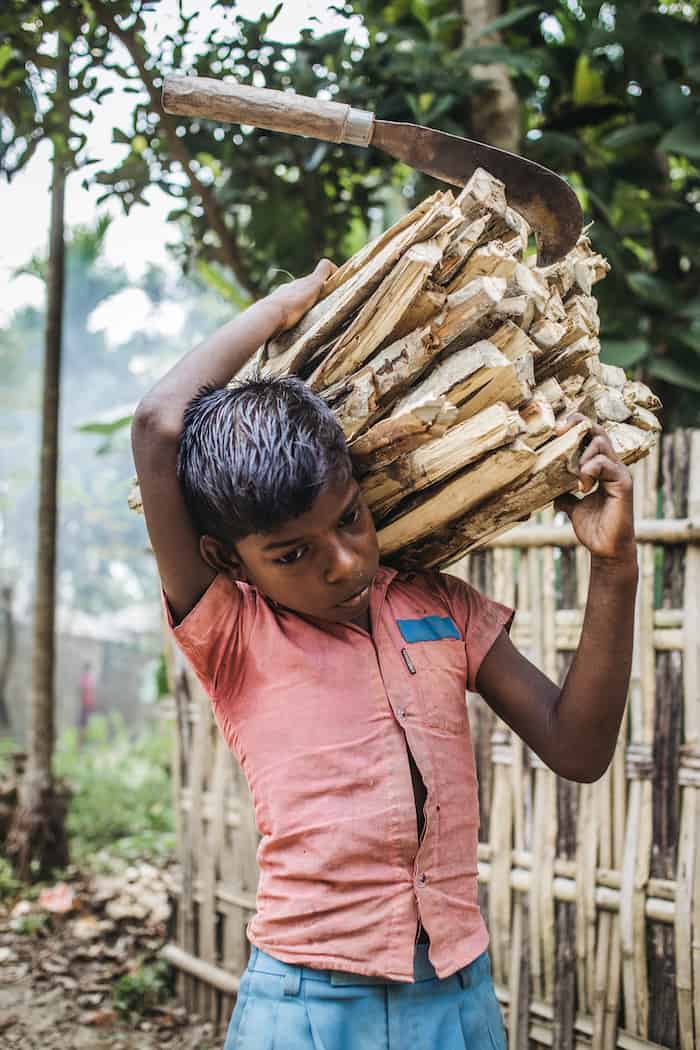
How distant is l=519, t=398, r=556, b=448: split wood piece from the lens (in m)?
1.38

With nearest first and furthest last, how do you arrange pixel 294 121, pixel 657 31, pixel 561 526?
1. pixel 294 121
2. pixel 561 526
3. pixel 657 31

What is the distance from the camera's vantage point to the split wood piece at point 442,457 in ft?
4.44

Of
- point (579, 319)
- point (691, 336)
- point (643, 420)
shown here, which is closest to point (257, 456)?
point (579, 319)

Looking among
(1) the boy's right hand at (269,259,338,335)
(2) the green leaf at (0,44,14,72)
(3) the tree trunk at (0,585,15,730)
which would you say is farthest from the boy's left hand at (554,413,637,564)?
(3) the tree trunk at (0,585,15,730)

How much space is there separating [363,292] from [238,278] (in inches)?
101

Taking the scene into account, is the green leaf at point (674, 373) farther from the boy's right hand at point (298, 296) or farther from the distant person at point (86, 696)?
the distant person at point (86, 696)

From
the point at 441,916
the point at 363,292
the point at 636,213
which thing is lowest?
the point at 441,916

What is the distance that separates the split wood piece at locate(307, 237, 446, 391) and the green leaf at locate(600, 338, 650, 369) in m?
1.74

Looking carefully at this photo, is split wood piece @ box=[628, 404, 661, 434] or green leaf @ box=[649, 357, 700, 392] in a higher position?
green leaf @ box=[649, 357, 700, 392]

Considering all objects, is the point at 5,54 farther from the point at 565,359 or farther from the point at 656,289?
the point at 565,359

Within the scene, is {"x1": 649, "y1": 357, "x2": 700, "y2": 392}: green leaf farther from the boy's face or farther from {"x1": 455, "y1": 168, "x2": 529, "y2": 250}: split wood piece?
the boy's face

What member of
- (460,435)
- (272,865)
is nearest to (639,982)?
(272,865)

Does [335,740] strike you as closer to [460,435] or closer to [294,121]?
[460,435]

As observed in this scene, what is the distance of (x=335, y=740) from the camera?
141 cm
